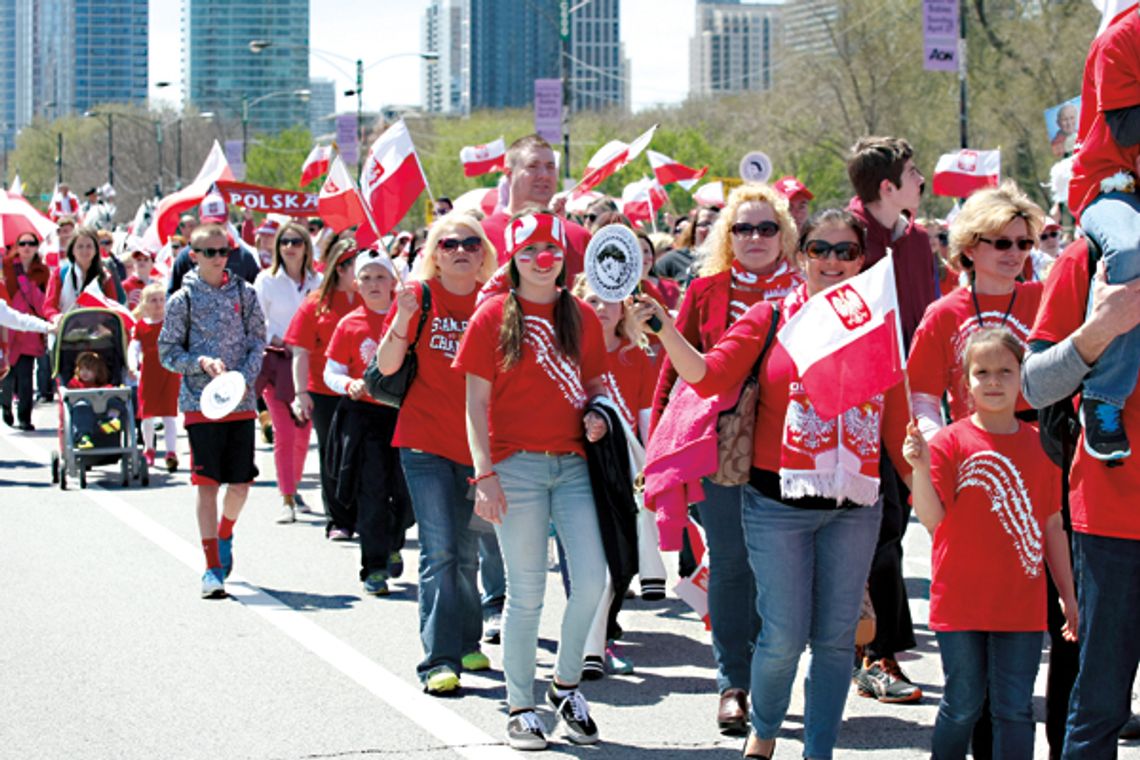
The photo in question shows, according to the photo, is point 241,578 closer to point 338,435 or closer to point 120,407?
point 338,435

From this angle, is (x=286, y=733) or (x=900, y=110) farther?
(x=900, y=110)

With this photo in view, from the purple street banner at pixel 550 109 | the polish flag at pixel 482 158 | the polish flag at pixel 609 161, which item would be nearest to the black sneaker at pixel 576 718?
the polish flag at pixel 609 161

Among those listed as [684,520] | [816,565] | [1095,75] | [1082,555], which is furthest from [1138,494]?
[684,520]

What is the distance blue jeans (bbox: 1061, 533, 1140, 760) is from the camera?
169 inches

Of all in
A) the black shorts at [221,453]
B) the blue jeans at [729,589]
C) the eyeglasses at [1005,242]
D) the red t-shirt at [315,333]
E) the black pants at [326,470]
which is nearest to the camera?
the eyeglasses at [1005,242]

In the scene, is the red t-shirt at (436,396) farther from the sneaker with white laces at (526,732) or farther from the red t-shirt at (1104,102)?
the red t-shirt at (1104,102)

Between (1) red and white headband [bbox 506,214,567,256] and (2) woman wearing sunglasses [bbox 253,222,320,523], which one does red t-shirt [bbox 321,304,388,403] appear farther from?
(1) red and white headband [bbox 506,214,567,256]

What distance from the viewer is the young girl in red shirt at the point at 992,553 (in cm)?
518

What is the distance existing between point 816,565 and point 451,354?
218 centimetres

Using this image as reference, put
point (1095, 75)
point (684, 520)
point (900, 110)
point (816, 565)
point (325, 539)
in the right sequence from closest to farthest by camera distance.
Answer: point (1095, 75), point (816, 565), point (684, 520), point (325, 539), point (900, 110)

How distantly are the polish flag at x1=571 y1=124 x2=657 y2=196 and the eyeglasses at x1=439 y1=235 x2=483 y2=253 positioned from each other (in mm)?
3293

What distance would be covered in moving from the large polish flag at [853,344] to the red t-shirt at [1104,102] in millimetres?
887

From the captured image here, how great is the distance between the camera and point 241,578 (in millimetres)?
9781

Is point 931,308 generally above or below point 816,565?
above
